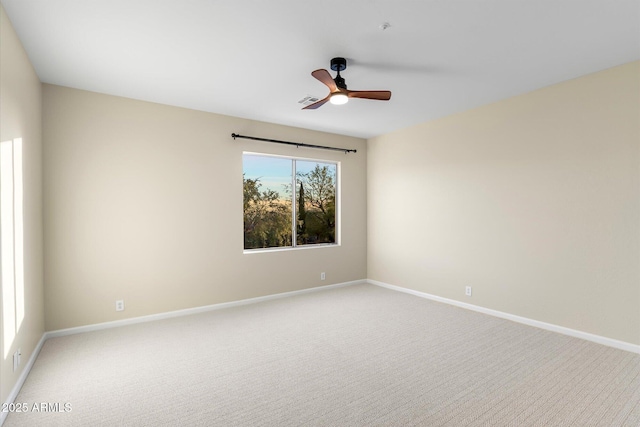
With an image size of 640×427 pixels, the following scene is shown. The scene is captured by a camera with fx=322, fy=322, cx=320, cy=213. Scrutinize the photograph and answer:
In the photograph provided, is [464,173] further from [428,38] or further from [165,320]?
[165,320]

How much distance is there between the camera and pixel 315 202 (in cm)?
555

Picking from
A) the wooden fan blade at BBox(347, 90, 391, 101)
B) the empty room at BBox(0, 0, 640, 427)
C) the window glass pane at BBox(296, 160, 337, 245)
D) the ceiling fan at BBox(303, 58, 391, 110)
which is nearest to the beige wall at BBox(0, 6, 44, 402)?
the empty room at BBox(0, 0, 640, 427)

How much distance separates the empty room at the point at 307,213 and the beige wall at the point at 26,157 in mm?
36

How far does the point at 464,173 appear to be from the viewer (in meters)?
4.41

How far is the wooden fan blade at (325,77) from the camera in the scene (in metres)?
2.47

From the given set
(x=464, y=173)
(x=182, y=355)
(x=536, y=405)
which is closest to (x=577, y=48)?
(x=464, y=173)

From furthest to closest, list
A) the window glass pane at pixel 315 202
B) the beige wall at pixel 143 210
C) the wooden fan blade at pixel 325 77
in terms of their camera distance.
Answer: the window glass pane at pixel 315 202, the beige wall at pixel 143 210, the wooden fan blade at pixel 325 77

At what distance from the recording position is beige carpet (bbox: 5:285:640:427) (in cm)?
210

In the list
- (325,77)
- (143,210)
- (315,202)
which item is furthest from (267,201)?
(325,77)

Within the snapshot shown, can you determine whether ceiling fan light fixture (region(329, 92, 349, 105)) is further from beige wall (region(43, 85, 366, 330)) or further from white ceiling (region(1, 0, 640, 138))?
beige wall (region(43, 85, 366, 330))

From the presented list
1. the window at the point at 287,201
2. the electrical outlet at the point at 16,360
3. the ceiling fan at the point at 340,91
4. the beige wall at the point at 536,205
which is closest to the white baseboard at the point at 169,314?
the window at the point at 287,201

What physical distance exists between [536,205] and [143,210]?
4.59 metres

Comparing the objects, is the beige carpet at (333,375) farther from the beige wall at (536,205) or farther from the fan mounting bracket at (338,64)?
the fan mounting bracket at (338,64)

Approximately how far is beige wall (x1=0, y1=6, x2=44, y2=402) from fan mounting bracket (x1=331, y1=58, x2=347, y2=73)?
2305 millimetres
